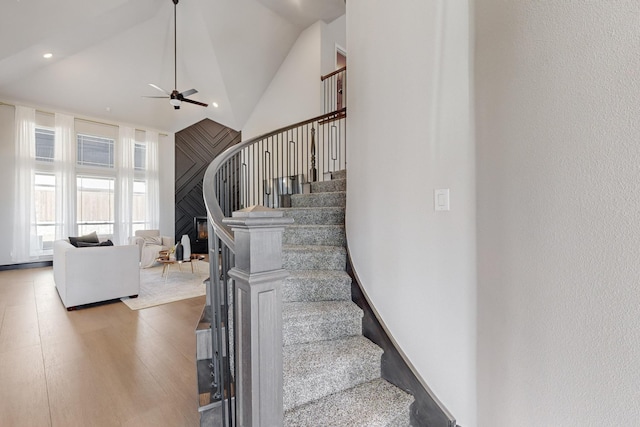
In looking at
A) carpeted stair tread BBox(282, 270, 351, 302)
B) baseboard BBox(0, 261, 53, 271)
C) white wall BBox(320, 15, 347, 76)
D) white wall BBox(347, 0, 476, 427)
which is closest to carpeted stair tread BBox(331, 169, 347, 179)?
white wall BBox(347, 0, 476, 427)

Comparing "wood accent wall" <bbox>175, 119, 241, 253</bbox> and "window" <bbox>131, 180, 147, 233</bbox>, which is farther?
"wood accent wall" <bbox>175, 119, 241, 253</bbox>

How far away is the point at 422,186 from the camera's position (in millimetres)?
1622

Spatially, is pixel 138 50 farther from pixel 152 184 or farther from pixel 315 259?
pixel 315 259

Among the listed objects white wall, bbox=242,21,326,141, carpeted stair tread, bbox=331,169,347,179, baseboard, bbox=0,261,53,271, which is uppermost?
white wall, bbox=242,21,326,141

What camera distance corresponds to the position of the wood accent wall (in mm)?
8531

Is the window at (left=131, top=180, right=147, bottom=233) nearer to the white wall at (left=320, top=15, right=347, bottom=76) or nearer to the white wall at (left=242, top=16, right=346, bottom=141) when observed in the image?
the white wall at (left=242, top=16, right=346, bottom=141)

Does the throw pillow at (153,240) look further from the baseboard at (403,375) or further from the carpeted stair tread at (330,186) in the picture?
the baseboard at (403,375)

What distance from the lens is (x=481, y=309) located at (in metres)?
1.39

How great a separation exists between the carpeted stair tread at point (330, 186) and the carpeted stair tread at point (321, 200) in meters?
0.20

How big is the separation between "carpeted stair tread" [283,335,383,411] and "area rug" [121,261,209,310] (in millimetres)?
3095

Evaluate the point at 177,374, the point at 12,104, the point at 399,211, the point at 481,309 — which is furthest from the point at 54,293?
the point at 481,309

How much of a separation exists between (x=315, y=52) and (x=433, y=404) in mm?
5964

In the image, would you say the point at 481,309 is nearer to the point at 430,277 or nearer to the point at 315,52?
the point at 430,277

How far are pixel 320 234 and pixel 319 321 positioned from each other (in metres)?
0.94
